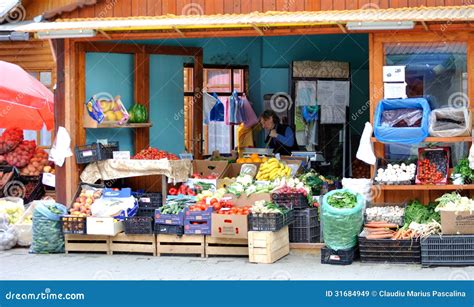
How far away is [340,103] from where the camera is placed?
19.1 m

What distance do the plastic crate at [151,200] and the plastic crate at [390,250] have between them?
3.34 metres

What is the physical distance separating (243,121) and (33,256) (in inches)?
233

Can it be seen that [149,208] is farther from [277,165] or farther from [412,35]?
[412,35]

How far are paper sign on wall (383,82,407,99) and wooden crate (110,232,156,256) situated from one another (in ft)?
12.8

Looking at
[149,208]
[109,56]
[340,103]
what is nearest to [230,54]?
[340,103]

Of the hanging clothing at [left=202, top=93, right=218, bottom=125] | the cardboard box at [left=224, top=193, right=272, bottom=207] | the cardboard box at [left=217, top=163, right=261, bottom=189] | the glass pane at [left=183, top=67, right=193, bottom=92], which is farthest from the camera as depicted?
the hanging clothing at [left=202, top=93, right=218, bottom=125]

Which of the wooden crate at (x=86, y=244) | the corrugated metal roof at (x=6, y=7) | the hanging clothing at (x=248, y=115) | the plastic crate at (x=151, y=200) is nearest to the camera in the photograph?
the wooden crate at (x=86, y=244)

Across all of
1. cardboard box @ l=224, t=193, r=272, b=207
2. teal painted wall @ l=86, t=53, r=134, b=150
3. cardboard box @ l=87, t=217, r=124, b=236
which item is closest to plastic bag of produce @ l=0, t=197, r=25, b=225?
teal painted wall @ l=86, t=53, r=134, b=150

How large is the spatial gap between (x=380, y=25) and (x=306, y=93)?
5870 mm

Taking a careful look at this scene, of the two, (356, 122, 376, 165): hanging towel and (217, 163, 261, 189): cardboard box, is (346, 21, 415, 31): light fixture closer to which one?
(356, 122, 376, 165): hanging towel

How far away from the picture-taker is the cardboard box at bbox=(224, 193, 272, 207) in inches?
Result: 546

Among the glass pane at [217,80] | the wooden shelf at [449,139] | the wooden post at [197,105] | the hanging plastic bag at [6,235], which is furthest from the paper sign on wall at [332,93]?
the hanging plastic bag at [6,235]

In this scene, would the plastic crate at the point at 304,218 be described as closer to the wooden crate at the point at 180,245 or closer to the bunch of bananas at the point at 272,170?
the bunch of bananas at the point at 272,170

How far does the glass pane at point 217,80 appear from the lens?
19.4 metres
